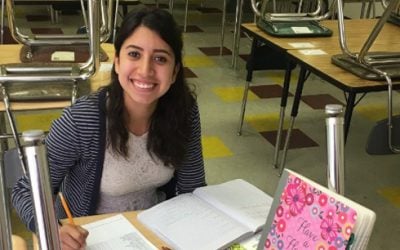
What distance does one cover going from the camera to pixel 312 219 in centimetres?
67

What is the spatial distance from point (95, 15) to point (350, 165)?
1686 mm

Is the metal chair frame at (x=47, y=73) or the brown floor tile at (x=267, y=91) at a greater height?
the metal chair frame at (x=47, y=73)

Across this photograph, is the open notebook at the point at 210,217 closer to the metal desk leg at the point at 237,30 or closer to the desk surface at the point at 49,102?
the desk surface at the point at 49,102

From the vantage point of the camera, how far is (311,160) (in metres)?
2.58

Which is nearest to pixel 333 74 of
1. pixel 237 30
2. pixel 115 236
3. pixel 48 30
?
pixel 115 236

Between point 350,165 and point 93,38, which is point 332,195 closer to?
point 93,38

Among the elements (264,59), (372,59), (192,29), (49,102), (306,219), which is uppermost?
(306,219)

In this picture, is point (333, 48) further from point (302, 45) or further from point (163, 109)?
point (163, 109)

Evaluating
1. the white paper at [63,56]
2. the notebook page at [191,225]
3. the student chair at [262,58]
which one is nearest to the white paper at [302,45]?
the student chair at [262,58]

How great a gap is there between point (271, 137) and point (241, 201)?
5.74 ft

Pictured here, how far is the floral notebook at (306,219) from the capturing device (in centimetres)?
63

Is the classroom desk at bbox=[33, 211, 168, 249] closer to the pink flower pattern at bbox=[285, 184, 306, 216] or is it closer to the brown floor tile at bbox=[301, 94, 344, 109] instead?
the pink flower pattern at bbox=[285, 184, 306, 216]

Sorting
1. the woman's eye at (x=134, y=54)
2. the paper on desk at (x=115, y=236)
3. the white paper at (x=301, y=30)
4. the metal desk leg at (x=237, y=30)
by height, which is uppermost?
the woman's eye at (x=134, y=54)

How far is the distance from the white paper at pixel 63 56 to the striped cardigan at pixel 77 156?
0.65 metres
